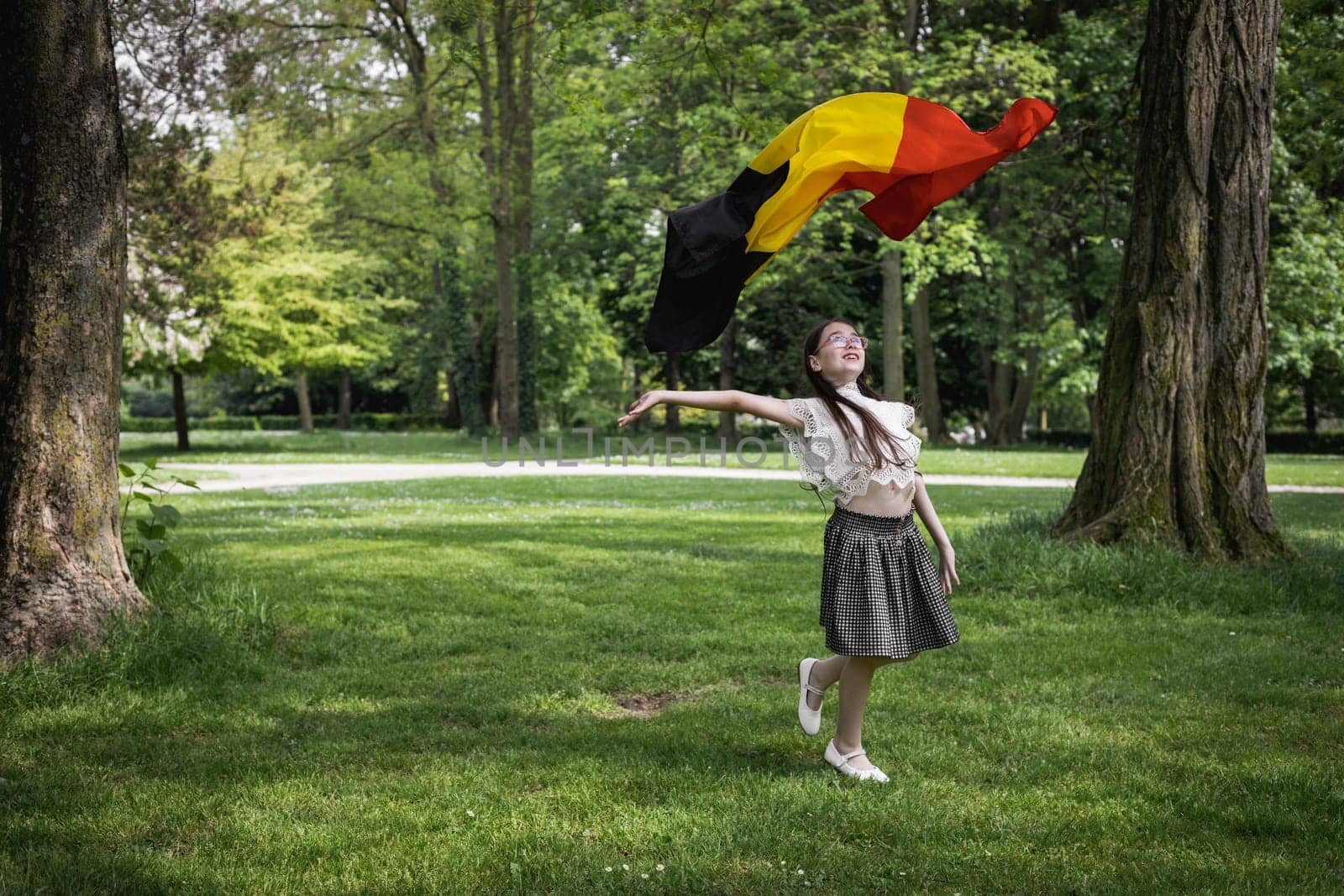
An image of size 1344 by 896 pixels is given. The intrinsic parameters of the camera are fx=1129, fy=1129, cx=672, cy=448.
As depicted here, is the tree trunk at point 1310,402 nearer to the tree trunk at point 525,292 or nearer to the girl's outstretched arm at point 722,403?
the tree trunk at point 525,292

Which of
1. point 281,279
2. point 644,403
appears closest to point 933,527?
point 644,403

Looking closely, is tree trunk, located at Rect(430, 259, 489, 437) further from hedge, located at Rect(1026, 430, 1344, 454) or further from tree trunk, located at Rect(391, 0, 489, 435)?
hedge, located at Rect(1026, 430, 1344, 454)

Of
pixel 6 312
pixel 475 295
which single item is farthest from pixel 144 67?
pixel 475 295

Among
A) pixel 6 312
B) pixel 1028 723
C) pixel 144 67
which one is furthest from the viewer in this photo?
pixel 144 67

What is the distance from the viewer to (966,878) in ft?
12.2

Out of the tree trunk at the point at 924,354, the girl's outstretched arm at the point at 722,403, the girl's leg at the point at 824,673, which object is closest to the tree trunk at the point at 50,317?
the girl's outstretched arm at the point at 722,403

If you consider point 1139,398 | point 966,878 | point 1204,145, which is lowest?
point 966,878

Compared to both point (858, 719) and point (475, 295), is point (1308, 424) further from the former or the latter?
point (858, 719)

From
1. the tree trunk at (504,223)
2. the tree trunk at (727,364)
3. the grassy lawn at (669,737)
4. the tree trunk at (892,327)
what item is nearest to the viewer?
the grassy lawn at (669,737)

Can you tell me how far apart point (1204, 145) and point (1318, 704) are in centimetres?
482

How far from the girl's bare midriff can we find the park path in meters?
14.0

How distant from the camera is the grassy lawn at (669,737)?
3842mm

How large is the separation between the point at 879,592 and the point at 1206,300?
5.68 metres

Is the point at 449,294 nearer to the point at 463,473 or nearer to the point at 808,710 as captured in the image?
the point at 463,473
